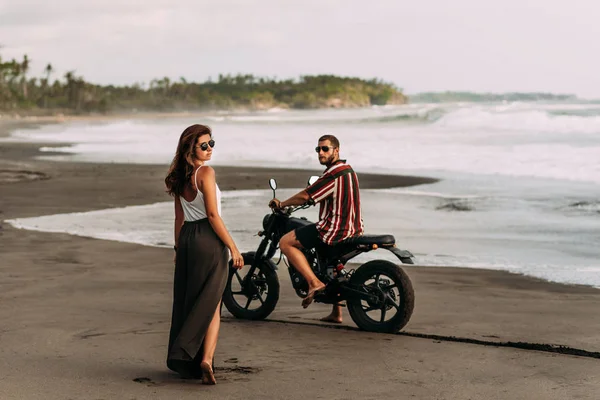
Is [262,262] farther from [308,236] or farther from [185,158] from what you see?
[185,158]

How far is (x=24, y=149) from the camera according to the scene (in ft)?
141

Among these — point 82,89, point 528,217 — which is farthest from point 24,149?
point 82,89

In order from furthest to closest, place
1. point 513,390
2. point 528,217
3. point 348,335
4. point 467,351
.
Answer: point 528,217
point 348,335
point 467,351
point 513,390

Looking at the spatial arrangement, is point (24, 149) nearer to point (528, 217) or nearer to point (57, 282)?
point (528, 217)

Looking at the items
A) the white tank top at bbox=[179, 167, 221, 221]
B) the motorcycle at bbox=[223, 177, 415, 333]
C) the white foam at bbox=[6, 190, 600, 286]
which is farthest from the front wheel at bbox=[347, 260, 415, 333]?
the white foam at bbox=[6, 190, 600, 286]

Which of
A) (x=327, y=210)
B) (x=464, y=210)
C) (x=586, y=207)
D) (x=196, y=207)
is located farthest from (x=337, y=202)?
(x=586, y=207)

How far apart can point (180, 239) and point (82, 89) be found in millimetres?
179969

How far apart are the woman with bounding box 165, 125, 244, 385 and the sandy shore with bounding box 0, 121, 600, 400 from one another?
0.65ft

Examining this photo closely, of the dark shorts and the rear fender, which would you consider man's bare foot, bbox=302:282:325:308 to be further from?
the rear fender

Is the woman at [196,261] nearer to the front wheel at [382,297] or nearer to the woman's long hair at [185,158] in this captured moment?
the woman's long hair at [185,158]

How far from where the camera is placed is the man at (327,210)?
7.59 metres

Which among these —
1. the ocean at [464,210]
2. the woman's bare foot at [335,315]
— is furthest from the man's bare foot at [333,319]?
the ocean at [464,210]

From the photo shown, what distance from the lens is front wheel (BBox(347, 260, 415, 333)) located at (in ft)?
24.8

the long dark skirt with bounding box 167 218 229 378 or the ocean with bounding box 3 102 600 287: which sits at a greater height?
the long dark skirt with bounding box 167 218 229 378
